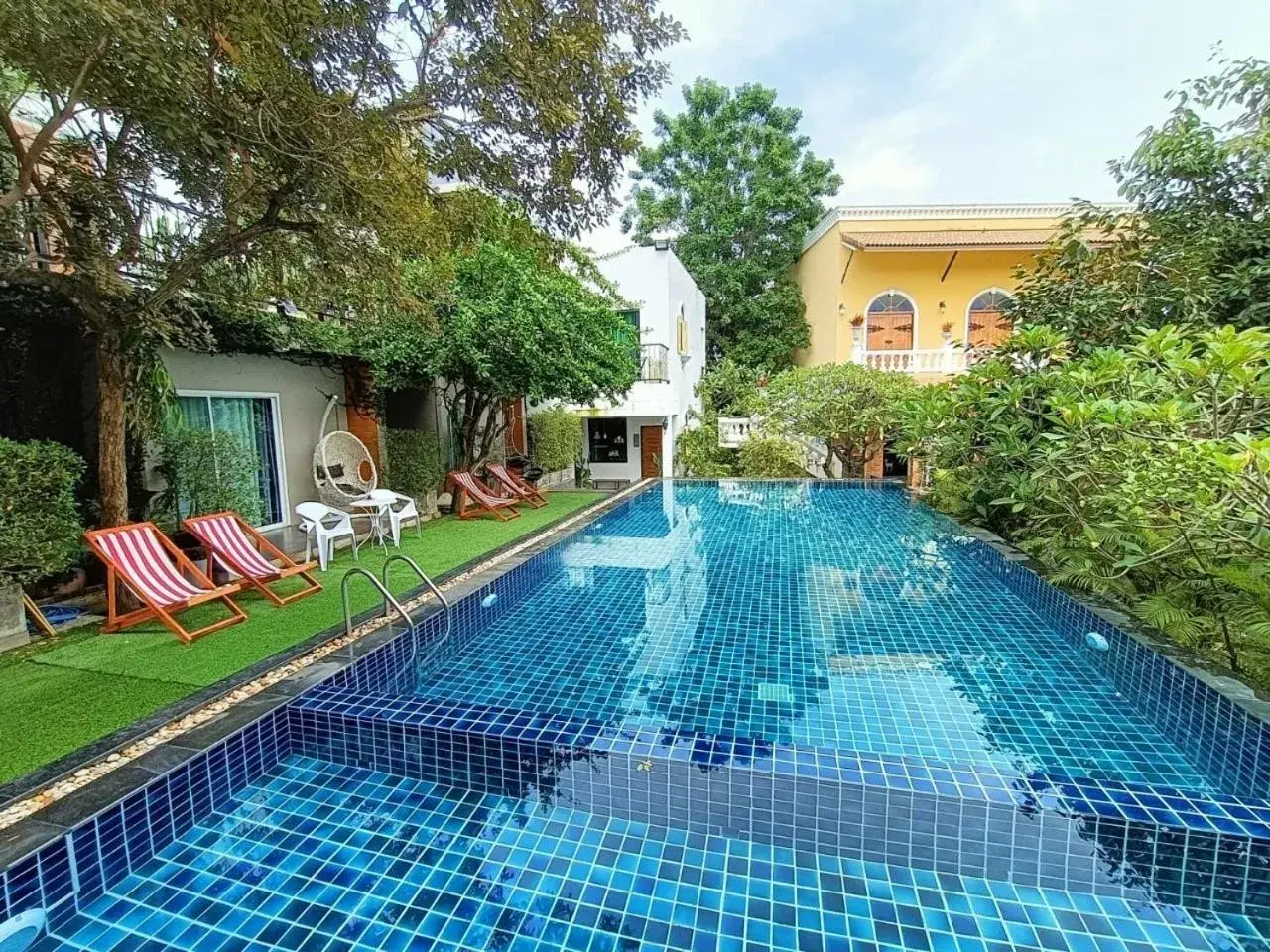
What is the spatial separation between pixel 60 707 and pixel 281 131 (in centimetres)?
408

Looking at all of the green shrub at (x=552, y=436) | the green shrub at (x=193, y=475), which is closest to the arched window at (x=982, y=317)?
the green shrub at (x=552, y=436)

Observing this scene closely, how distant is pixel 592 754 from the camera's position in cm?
327

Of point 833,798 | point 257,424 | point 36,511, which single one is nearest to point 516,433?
point 257,424

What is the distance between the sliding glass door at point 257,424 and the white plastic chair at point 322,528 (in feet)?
5.34

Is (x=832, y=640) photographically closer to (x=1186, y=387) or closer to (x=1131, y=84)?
(x=1186, y=387)

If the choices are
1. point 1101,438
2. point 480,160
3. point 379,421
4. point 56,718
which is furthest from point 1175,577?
point 379,421

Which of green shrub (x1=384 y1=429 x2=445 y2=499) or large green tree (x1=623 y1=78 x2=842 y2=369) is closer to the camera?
green shrub (x1=384 y1=429 x2=445 y2=499)

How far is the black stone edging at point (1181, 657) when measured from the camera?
11.7 feet

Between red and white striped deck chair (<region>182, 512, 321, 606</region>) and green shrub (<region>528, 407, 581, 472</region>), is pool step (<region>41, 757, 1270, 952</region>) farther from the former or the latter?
green shrub (<region>528, 407, 581, 472</region>)

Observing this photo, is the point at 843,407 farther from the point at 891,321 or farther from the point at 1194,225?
the point at 891,321

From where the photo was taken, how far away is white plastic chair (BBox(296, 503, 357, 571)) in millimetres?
7320

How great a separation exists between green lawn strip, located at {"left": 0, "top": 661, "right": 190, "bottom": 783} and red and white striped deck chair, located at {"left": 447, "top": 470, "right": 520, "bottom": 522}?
21.4 ft

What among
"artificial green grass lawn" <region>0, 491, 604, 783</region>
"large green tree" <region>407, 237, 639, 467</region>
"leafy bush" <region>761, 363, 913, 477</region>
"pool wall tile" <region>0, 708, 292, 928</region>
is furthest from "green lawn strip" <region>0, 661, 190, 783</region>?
"leafy bush" <region>761, 363, 913, 477</region>

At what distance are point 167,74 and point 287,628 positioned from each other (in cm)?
399
